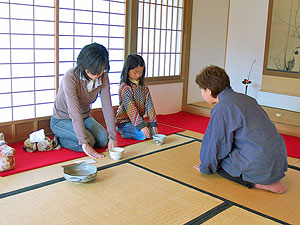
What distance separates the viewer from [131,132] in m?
3.78

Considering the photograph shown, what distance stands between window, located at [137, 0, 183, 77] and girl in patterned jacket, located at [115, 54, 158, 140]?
1.18m

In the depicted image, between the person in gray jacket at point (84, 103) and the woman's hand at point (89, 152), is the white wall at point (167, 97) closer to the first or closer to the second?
the person in gray jacket at point (84, 103)

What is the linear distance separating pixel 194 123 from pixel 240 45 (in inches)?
79.8

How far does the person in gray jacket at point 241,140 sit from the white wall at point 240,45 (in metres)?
3.06

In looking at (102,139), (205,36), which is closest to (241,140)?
(102,139)

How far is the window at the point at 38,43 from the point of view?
137 inches

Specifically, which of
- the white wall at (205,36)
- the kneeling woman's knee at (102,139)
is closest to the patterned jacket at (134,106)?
the kneeling woman's knee at (102,139)

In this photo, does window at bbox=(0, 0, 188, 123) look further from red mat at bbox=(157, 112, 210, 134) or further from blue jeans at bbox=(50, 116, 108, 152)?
red mat at bbox=(157, 112, 210, 134)

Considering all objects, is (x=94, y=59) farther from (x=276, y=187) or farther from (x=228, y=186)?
(x=276, y=187)

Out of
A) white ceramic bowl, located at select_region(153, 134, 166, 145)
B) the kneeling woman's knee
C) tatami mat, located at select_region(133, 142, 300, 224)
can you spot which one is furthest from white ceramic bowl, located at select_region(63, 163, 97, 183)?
white ceramic bowl, located at select_region(153, 134, 166, 145)

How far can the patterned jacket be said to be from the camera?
3.72m

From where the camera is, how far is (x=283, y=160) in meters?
2.57

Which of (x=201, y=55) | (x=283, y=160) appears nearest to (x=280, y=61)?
(x=201, y=55)

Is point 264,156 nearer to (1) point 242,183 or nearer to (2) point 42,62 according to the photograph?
(1) point 242,183
